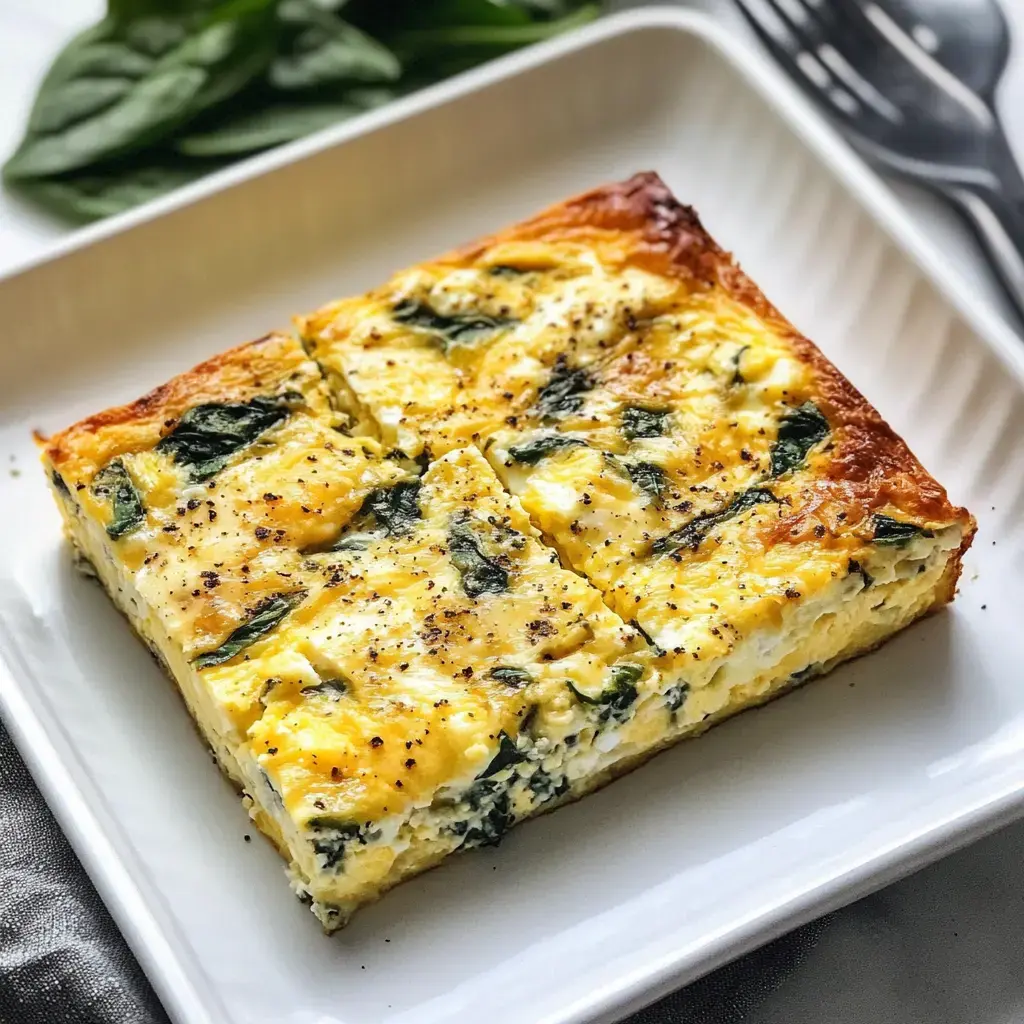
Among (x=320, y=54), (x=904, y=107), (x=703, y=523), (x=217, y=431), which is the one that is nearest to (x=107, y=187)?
(x=320, y=54)

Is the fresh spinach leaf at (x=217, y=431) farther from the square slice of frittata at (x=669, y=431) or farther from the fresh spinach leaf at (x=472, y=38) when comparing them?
the fresh spinach leaf at (x=472, y=38)

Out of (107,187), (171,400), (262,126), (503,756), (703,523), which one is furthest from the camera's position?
(262,126)

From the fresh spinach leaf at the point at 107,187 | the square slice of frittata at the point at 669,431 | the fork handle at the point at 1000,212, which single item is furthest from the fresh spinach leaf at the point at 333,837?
the fork handle at the point at 1000,212

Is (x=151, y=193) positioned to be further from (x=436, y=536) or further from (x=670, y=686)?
(x=670, y=686)

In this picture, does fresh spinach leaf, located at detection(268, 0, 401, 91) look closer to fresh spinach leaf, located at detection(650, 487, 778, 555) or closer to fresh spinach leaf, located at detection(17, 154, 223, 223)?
fresh spinach leaf, located at detection(17, 154, 223, 223)

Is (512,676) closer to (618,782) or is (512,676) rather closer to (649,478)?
(618,782)

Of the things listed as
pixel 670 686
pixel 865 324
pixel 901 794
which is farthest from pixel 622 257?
pixel 901 794

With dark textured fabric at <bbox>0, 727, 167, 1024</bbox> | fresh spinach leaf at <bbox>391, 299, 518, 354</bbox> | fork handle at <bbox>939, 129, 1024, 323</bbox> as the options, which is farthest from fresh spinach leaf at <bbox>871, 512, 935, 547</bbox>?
dark textured fabric at <bbox>0, 727, 167, 1024</bbox>
